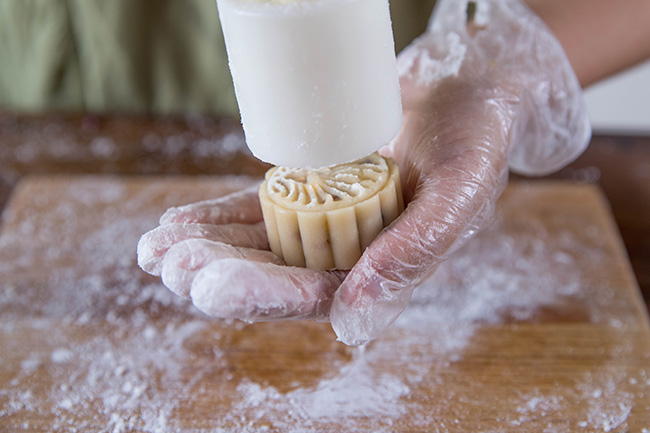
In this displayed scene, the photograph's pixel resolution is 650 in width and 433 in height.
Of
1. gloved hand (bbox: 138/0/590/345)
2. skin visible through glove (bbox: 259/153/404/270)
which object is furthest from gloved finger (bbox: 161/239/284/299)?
skin visible through glove (bbox: 259/153/404/270)

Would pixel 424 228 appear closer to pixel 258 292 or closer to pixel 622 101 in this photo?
pixel 258 292

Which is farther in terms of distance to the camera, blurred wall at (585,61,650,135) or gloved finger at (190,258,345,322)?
blurred wall at (585,61,650,135)

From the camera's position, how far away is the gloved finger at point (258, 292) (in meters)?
0.98

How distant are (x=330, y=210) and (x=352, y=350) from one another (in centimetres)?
46

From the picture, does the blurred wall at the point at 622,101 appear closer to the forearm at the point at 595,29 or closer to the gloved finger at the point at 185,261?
the forearm at the point at 595,29

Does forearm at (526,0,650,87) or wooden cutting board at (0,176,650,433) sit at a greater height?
forearm at (526,0,650,87)

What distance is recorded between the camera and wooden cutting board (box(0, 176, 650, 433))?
130cm

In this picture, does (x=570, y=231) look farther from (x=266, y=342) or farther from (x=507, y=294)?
(x=266, y=342)

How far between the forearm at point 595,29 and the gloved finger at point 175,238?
2.97 ft

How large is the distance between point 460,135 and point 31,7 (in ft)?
5.76


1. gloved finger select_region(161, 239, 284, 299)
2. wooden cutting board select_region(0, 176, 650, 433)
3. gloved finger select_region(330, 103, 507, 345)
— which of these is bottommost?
wooden cutting board select_region(0, 176, 650, 433)

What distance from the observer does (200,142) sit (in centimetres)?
222

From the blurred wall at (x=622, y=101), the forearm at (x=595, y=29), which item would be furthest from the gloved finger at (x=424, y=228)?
the blurred wall at (x=622, y=101)

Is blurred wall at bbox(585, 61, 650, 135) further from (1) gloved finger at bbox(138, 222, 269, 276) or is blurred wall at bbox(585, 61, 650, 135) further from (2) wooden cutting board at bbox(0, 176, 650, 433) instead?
(1) gloved finger at bbox(138, 222, 269, 276)
